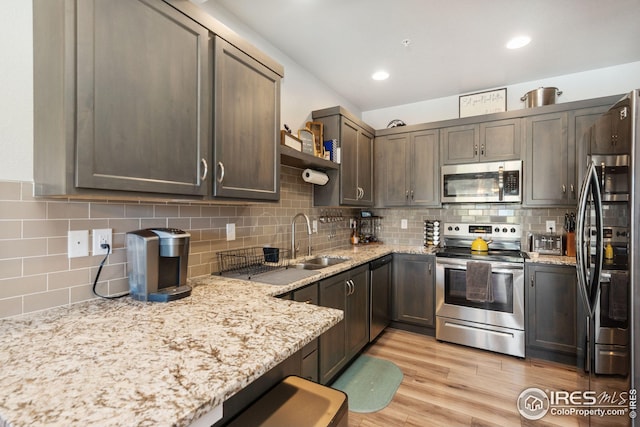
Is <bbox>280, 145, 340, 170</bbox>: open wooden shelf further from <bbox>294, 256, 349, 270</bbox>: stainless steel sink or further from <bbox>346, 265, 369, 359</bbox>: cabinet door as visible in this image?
<bbox>346, 265, 369, 359</bbox>: cabinet door

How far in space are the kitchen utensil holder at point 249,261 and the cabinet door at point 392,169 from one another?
1749 millimetres

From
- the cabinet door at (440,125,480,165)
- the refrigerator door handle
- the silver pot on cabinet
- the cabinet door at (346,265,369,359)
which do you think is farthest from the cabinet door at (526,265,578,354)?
the silver pot on cabinet

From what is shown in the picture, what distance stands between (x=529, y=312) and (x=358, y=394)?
68.8 inches

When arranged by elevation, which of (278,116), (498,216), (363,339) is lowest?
(363,339)

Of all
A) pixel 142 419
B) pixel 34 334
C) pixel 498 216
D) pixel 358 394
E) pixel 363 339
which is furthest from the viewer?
pixel 498 216

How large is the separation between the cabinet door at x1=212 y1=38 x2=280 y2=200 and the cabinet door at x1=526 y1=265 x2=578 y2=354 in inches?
96.4

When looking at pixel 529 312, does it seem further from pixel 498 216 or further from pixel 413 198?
pixel 413 198

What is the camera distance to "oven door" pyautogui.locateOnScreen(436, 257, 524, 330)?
2688 mm

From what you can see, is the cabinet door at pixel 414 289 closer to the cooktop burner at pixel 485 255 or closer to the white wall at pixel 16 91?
the cooktop burner at pixel 485 255

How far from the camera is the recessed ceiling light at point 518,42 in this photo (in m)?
2.36

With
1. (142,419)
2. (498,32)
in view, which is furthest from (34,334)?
(498,32)

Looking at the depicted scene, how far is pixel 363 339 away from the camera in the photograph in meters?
2.64

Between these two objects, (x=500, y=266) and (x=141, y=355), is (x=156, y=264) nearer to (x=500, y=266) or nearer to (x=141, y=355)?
(x=141, y=355)

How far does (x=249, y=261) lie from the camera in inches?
86.0
